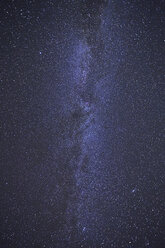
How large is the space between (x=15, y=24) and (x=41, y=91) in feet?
0.94

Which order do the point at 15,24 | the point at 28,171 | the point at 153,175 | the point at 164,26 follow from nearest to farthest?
the point at 15,24, the point at 28,171, the point at 164,26, the point at 153,175

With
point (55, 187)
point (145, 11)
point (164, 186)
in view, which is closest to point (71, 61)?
point (145, 11)

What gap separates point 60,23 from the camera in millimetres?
977

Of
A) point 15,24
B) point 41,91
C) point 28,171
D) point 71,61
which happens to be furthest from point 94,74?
point 28,171

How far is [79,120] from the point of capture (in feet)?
3.47

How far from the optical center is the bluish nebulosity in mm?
971

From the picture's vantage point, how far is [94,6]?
974mm

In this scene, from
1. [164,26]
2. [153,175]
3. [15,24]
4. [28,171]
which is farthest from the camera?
[153,175]

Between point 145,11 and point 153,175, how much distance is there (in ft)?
2.79

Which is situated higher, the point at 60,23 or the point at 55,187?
the point at 60,23

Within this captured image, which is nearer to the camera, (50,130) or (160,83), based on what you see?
(50,130)

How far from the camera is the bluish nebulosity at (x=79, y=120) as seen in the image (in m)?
0.97

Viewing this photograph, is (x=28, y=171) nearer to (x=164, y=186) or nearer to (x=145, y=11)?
(x=164, y=186)

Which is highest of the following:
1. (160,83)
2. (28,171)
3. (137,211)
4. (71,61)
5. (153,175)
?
(71,61)
